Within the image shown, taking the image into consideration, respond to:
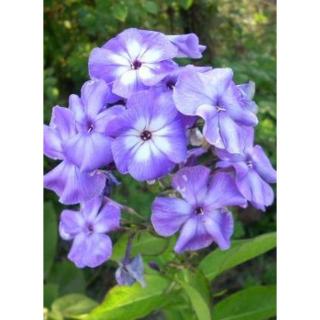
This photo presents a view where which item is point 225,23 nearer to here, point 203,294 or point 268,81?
point 268,81

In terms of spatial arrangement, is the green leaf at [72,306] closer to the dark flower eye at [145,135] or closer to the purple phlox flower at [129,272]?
the purple phlox flower at [129,272]

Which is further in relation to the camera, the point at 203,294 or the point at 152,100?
the point at 203,294

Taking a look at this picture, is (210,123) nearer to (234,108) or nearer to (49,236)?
(234,108)

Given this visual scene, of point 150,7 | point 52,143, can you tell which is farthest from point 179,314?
point 150,7

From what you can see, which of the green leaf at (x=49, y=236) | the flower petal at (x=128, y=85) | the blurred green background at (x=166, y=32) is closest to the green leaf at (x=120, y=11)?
the blurred green background at (x=166, y=32)

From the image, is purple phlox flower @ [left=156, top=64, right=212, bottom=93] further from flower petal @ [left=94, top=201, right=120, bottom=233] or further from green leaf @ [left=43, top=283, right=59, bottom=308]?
green leaf @ [left=43, top=283, right=59, bottom=308]
